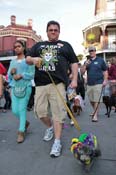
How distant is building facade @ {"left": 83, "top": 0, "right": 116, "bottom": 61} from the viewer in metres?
36.1

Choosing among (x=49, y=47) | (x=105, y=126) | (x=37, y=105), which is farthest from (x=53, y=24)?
(x=105, y=126)

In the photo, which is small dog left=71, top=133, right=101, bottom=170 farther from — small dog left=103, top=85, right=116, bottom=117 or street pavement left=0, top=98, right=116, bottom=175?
small dog left=103, top=85, right=116, bottom=117

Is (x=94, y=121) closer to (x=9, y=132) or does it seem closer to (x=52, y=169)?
(x=9, y=132)

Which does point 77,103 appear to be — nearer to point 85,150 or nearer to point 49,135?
point 49,135

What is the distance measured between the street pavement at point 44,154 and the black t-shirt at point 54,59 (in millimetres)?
1113

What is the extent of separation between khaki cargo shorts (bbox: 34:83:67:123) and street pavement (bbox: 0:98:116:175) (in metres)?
0.58

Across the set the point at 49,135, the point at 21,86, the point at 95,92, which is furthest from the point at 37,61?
the point at 95,92

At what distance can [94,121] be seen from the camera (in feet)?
27.7

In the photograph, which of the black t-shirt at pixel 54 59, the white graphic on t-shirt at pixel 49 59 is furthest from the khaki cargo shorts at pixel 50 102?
the white graphic on t-shirt at pixel 49 59

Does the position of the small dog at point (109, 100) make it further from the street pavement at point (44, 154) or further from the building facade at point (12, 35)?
the building facade at point (12, 35)

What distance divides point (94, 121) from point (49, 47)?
11.0 ft

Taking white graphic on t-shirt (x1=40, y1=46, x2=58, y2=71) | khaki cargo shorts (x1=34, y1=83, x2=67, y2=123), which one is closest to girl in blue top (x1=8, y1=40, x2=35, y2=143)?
→ khaki cargo shorts (x1=34, y1=83, x2=67, y2=123)

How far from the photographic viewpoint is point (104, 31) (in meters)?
37.0

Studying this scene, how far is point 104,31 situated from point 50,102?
32.3 m
